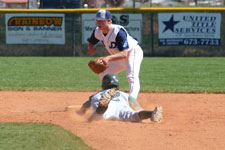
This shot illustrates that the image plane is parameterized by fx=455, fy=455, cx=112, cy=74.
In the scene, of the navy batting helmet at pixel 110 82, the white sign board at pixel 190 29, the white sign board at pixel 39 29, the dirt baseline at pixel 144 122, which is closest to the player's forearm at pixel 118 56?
the navy batting helmet at pixel 110 82

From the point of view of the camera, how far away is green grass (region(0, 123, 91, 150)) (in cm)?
452

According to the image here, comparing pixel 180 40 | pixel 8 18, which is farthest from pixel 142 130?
pixel 8 18

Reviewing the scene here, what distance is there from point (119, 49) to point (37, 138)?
85.6 inches

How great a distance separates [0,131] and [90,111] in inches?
54.5

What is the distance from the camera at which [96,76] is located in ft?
40.1

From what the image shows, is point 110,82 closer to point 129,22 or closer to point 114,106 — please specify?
point 114,106

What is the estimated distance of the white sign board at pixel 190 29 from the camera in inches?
684

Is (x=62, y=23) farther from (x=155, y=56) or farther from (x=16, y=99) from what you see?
(x=16, y=99)

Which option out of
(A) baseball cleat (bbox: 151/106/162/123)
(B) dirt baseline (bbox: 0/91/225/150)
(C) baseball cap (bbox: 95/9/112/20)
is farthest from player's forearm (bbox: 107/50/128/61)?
(A) baseball cleat (bbox: 151/106/162/123)

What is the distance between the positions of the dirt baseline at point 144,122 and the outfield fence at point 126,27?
859cm

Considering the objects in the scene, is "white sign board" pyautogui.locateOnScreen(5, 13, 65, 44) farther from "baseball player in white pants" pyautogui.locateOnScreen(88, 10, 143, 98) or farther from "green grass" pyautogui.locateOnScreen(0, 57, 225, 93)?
"baseball player in white pants" pyautogui.locateOnScreen(88, 10, 143, 98)

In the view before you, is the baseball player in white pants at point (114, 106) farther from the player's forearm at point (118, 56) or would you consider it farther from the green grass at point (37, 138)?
the green grass at point (37, 138)

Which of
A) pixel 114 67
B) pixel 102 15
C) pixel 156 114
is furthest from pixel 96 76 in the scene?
pixel 156 114

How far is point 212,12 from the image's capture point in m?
17.5
